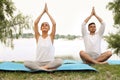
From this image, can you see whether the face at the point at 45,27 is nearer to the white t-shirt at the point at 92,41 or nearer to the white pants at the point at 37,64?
the white pants at the point at 37,64

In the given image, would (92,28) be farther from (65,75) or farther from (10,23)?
(10,23)

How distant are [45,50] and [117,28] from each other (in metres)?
11.8

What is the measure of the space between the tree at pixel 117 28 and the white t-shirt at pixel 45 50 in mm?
11088

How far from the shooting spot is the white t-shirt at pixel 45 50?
710 cm

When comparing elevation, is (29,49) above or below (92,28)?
below

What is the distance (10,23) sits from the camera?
15305mm

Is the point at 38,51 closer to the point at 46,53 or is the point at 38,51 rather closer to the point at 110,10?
the point at 46,53

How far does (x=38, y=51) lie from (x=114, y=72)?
1.54 m

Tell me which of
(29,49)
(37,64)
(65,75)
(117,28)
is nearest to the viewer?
(65,75)

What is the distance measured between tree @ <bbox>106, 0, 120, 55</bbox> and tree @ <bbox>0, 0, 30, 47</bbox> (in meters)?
4.73

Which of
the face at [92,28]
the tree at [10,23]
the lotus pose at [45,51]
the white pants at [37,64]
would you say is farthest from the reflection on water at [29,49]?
the white pants at [37,64]

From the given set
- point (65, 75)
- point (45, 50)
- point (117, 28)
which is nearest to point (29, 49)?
point (117, 28)

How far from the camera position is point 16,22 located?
15.5 metres

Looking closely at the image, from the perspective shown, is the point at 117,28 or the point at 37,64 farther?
the point at 117,28
